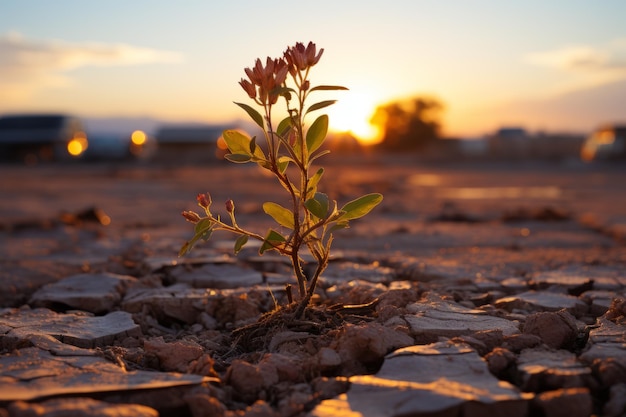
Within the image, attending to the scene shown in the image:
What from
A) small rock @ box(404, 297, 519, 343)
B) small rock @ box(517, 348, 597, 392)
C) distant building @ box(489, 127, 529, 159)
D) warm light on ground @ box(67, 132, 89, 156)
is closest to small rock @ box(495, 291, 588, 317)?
small rock @ box(404, 297, 519, 343)

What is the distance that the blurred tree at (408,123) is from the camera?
53.3 m

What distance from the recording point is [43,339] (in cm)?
249

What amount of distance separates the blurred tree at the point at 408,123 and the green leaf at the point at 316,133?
5106 cm

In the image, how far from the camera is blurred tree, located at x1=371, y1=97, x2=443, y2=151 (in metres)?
53.3

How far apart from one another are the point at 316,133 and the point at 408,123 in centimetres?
5244

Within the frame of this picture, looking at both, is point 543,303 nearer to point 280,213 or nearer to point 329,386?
point 280,213

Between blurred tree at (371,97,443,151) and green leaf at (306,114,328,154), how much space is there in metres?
51.1

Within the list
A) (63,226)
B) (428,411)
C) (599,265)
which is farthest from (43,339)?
(63,226)

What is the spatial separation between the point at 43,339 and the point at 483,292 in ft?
6.44

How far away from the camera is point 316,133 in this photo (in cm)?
246

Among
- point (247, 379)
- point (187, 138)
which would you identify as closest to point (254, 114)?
point (247, 379)

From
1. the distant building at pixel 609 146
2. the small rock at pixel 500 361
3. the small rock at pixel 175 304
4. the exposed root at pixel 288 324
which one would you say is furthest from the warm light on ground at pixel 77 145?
the small rock at pixel 500 361

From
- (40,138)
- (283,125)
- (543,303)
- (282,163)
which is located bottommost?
(543,303)

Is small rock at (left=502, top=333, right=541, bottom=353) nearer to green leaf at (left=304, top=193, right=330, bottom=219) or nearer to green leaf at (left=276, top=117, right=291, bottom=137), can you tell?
green leaf at (left=304, top=193, right=330, bottom=219)
